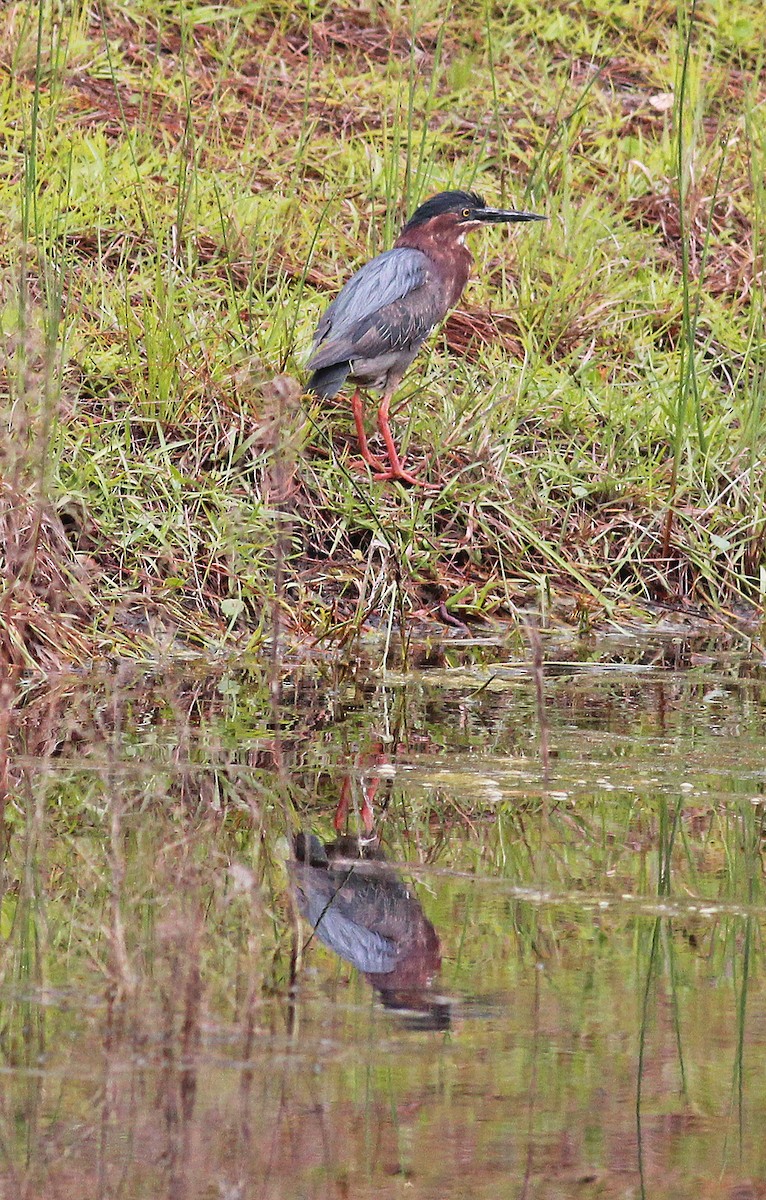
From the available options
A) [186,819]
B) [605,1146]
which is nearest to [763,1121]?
[605,1146]

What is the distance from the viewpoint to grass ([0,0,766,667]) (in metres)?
5.57

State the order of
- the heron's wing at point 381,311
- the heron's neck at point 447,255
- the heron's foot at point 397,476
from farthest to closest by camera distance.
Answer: the heron's neck at point 447,255 → the heron's foot at point 397,476 → the heron's wing at point 381,311

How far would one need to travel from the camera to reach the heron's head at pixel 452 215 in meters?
6.35

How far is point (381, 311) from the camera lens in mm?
5977

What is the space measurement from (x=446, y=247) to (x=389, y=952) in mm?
3742

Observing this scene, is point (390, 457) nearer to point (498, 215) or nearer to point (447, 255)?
point (447, 255)

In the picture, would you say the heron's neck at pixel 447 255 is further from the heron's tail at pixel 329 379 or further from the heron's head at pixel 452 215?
the heron's tail at pixel 329 379

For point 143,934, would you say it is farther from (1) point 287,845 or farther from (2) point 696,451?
(2) point 696,451

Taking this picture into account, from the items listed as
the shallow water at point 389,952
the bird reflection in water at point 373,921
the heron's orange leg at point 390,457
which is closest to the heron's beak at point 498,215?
the heron's orange leg at point 390,457

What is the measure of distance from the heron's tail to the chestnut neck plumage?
0.63 m

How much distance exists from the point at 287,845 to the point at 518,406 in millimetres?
2875

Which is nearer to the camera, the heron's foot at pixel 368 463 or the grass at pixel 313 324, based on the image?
the grass at pixel 313 324

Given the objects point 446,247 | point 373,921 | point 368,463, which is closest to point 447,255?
point 446,247

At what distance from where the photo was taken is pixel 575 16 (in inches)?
346
